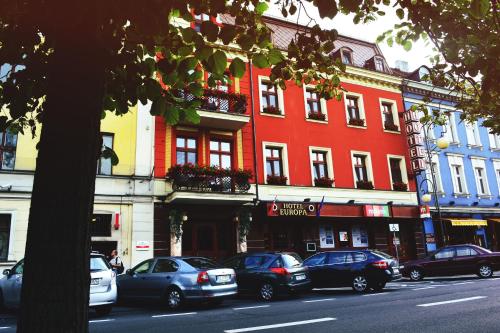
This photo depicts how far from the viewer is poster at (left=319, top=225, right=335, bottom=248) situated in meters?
21.6

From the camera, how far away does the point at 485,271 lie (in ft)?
58.5

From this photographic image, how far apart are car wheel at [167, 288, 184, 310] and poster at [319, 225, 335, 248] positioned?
38.6ft

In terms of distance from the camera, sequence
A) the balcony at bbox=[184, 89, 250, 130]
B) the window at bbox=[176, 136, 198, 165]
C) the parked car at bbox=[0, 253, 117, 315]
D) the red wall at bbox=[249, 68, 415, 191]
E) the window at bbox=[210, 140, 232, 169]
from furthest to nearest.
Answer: the red wall at bbox=[249, 68, 415, 191], the window at bbox=[210, 140, 232, 169], the window at bbox=[176, 136, 198, 165], the balcony at bbox=[184, 89, 250, 130], the parked car at bbox=[0, 253, 117, 315]

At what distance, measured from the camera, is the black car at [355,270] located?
46.2 feet

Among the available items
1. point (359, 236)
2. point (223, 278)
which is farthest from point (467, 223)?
point (223, 278)

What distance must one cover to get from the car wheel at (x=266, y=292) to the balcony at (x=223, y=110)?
912 cm

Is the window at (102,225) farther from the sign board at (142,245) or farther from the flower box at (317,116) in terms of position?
the flower box at (317,116)

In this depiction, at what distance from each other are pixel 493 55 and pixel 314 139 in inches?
690

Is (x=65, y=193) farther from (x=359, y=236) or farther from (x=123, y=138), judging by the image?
(x=359, y=236)

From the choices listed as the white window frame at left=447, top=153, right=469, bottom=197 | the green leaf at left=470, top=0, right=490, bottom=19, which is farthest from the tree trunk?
the white window frame at left=447, top=153, right=469, bottom=197

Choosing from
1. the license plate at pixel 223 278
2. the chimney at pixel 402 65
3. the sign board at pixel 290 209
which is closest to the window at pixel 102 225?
the sign board at pixel 290 209

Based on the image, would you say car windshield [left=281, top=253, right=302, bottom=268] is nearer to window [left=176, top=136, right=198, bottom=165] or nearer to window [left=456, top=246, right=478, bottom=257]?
window [left=176, top=136, right=198, bottom=165]

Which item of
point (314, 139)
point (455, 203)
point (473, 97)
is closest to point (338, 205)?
point (314, 139)

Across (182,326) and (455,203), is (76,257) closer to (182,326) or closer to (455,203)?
(182,326)
